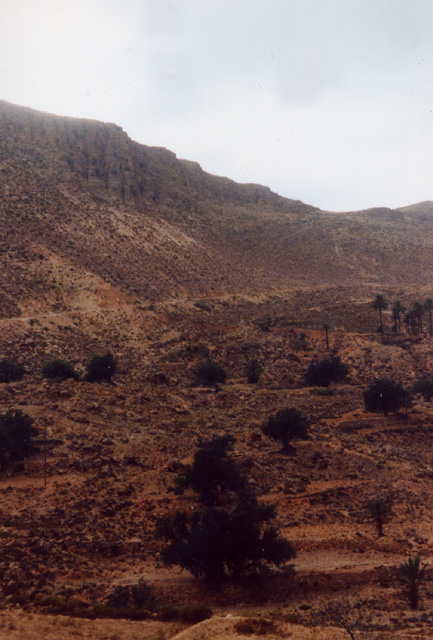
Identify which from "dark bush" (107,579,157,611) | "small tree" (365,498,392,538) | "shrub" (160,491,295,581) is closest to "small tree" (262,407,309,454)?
"small tree" (365,498,392,538)

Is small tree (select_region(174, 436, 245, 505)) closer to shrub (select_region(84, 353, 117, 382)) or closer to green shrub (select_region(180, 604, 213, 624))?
green shrub (select_region(180, 604, 213, 624))

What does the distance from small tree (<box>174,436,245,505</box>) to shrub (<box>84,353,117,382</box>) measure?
1541 centimetres

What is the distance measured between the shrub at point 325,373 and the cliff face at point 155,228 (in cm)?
2381

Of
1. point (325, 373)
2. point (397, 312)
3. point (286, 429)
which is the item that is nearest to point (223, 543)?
point (286, 429)

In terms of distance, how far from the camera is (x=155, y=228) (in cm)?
7288

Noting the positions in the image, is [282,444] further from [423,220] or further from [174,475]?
[423,220]

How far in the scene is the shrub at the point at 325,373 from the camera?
37.9 metres

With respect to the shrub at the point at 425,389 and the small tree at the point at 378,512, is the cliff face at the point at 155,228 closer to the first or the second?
the shrub at the point at 425,389

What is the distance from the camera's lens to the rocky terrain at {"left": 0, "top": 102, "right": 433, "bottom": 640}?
12570mm

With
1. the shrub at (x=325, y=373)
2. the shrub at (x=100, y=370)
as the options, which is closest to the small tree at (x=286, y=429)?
the shrub at (x=100, y=370)

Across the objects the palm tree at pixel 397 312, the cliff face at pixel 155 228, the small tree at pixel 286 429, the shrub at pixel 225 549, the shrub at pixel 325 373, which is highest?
the cliff face at pixel 155 228

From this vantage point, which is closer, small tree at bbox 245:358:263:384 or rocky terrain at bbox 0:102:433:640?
rocky terrain at bbox 0:102:433:640

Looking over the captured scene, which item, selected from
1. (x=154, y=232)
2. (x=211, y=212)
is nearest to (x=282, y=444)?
(x=154, y=232)

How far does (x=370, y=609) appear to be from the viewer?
11750 mm
